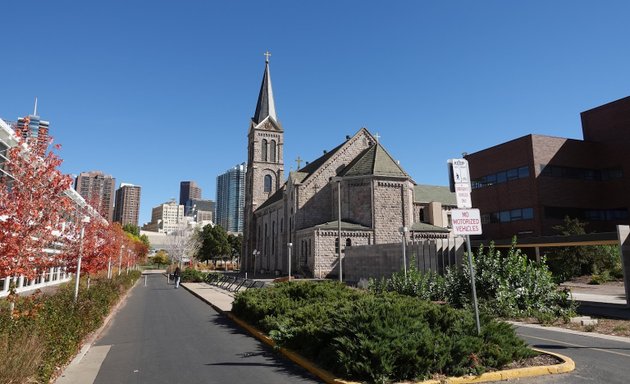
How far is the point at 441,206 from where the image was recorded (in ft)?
193

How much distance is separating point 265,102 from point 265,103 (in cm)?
23

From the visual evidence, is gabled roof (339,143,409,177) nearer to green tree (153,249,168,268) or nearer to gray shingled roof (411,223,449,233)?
gray shingled roof (411,223,449,233)

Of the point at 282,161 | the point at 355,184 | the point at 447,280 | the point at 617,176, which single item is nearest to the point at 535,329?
the point at 447,280

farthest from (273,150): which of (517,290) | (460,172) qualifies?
(460,172)

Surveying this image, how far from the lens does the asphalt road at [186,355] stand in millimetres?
7809

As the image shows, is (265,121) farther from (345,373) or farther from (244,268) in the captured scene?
(345,373)

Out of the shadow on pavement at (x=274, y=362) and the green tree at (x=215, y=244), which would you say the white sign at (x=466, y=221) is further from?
the green tree at (x=215, y=244)

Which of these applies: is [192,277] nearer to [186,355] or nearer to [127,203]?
[186,355]

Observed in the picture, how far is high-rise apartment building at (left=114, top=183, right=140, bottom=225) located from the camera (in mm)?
141875

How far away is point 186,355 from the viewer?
9.77 metres

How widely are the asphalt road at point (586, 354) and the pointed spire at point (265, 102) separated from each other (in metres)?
58.6

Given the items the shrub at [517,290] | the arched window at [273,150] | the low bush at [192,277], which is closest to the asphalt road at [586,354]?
the shrub at [517,290]

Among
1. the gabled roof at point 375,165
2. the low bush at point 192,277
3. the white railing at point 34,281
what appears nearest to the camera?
the white railing at point 34,281

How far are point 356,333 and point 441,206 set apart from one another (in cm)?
5389
